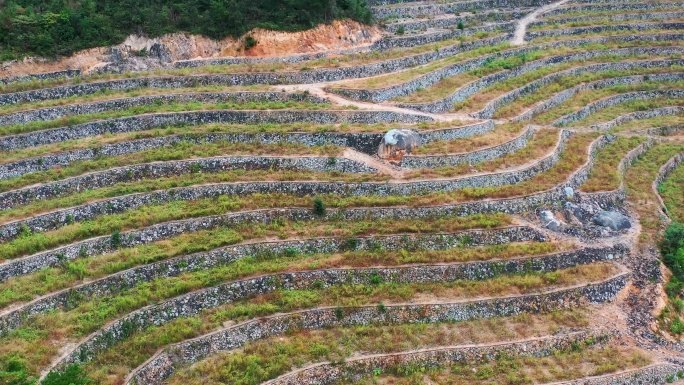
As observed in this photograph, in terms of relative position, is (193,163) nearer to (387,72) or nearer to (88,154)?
(88,154)

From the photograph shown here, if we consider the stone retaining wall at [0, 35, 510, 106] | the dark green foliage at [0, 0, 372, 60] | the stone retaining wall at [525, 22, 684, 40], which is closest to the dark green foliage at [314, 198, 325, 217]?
the stone retaining wall at [0, 35, 510, 106]

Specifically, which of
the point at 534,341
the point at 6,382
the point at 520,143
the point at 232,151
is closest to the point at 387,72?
the point at 520,143

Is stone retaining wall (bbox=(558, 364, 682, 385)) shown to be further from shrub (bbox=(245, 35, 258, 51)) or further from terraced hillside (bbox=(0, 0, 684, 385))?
shrub (bbox=(245, 35, 258, 51))

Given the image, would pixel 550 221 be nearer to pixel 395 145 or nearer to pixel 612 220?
pixel 612 220

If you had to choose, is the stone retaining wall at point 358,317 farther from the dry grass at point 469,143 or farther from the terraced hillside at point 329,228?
the dry grass at point 469,143

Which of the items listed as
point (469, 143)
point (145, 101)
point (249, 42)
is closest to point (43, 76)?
point (145, 101)

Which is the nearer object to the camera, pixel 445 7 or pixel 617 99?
pixel 617 99
